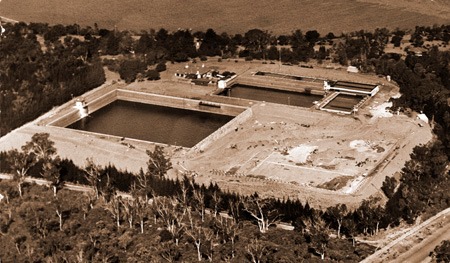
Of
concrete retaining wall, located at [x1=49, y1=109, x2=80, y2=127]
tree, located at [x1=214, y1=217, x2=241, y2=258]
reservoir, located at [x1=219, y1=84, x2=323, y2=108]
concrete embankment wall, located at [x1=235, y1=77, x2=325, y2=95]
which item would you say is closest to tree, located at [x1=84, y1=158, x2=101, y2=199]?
tree, located at [x1=214, y1=217, x2=241, y2=258]

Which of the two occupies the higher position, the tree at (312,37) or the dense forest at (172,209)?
the tree at (312,37)

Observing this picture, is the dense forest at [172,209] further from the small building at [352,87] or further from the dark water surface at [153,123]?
the dark water surface at [153,123]

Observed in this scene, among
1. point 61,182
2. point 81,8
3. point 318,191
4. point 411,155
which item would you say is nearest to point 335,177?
point 318,191

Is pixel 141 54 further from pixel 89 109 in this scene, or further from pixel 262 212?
pixel 262 212

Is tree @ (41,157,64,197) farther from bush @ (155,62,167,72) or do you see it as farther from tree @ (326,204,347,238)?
bush @ (155,62,167,72)

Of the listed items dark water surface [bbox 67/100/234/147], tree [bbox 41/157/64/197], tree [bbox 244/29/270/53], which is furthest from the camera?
tree [bbox 244/29/270/53]

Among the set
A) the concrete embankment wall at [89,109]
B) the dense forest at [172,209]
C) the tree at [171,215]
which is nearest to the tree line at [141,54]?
the dense forest at [172,209]
